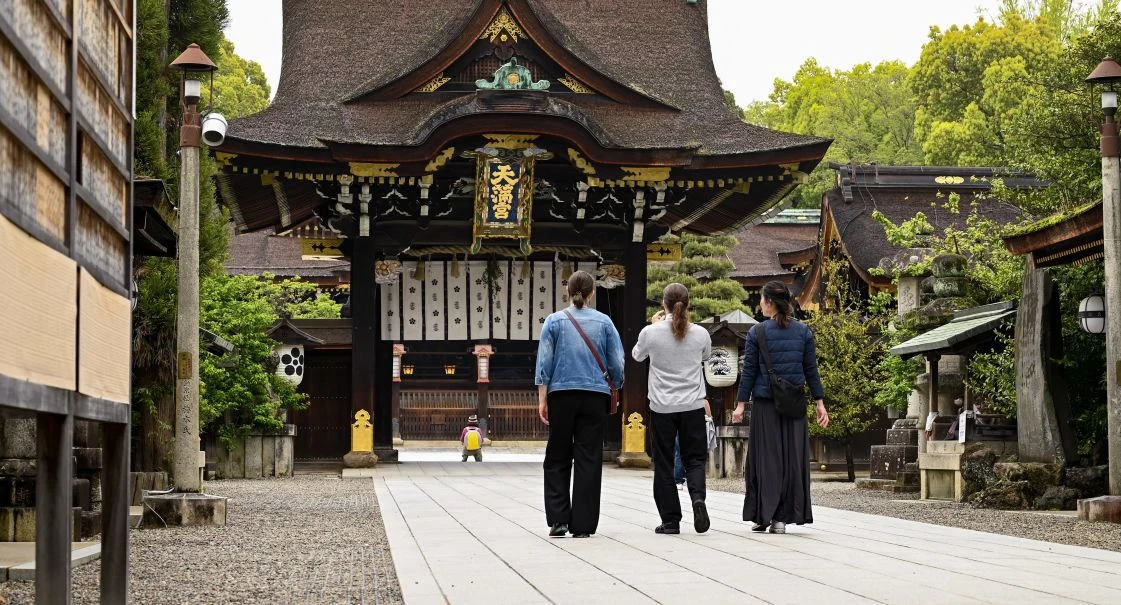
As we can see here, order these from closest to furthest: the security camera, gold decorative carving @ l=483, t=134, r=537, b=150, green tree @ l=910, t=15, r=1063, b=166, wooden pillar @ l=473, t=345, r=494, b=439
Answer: the security camera
gold decorative carving @ l=483, t=134, r=537, b=150
wooden pillar @ l=473, t=345, r=494, b=439
green tree @ l=910, t=15, r=1063, b=166

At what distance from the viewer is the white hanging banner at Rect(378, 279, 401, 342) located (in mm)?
22328

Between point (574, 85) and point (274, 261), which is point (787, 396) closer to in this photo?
point (574, 85)

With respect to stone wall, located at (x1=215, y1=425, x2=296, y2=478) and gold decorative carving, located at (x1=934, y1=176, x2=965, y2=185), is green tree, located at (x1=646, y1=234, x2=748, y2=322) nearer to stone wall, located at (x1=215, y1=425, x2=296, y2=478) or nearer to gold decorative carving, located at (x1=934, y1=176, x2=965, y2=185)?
gold decorative carving, located at (x1=934, y1=176, x2=965, y2=185)

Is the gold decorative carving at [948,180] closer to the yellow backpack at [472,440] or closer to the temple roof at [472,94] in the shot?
the temple roof at [472,94]

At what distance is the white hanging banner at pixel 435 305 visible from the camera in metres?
22.6

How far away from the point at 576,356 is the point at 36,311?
535cm

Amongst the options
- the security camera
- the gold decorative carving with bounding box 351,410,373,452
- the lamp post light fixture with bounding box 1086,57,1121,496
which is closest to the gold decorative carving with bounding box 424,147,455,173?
the gold decorative carving with bounding box 351,410,373,452

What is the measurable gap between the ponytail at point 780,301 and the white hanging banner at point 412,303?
13.5 metres

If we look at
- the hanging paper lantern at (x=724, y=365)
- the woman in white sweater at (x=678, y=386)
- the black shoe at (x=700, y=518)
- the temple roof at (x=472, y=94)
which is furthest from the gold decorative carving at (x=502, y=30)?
the black shoe at (x=700, y=518)

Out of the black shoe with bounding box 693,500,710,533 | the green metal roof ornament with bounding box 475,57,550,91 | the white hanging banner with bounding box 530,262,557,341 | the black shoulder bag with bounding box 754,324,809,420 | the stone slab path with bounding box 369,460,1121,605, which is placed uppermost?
the green metal roof ornament with bounding box 475,57,550,91

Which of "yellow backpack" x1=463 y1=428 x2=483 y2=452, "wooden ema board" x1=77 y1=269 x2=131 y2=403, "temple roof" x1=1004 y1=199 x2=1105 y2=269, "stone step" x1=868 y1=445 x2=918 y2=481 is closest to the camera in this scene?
"wooden ema board" x1=77 y1=269 x2=131 y2=403

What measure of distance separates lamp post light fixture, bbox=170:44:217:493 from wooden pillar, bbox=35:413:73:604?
259 inches

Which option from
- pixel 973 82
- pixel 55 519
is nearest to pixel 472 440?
pixel 55 519

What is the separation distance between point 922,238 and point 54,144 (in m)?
19.6
